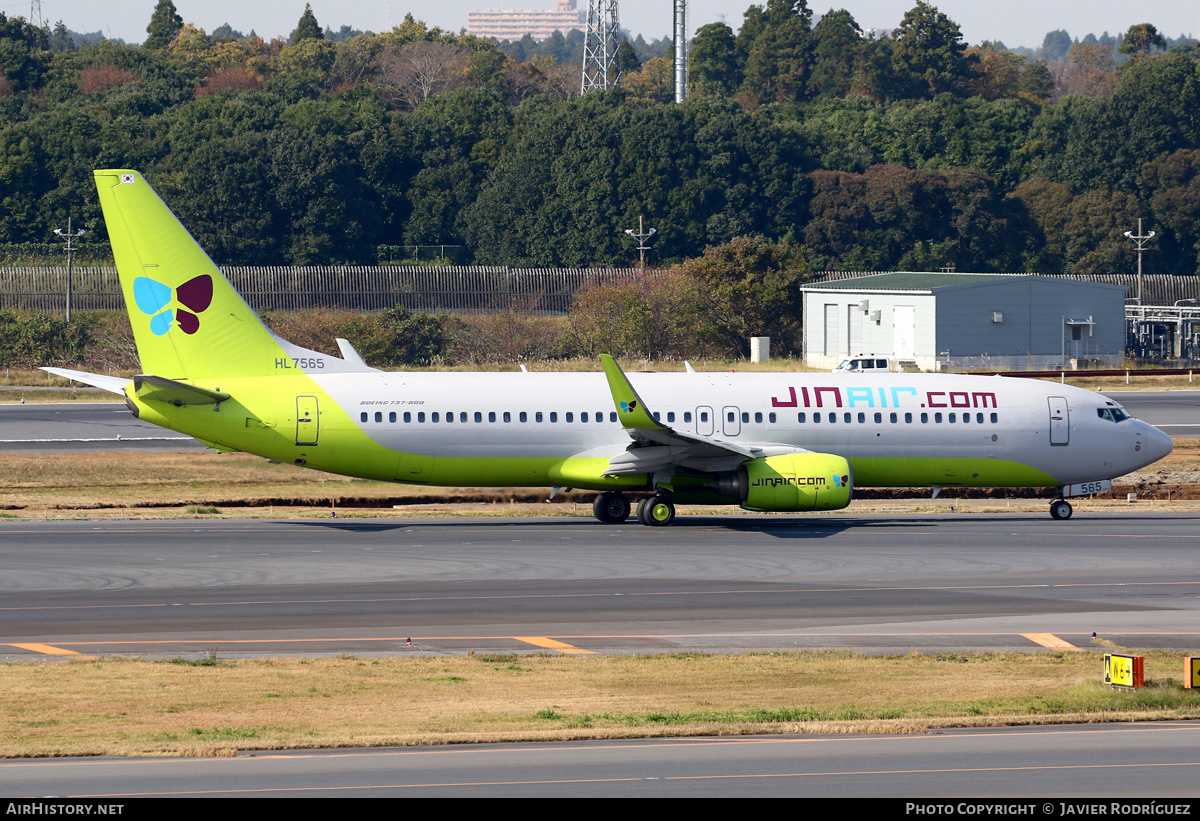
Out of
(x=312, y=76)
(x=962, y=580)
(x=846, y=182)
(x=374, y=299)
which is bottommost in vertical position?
(x=962, y=580)

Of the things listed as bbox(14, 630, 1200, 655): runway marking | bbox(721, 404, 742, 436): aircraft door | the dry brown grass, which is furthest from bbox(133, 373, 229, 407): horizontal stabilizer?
the dry brown grass

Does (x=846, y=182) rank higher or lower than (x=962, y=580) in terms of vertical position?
higher

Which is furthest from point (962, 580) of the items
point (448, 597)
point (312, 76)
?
point (312, 76)

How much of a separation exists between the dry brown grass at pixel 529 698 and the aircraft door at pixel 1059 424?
18.6m

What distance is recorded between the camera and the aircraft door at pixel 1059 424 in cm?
4269

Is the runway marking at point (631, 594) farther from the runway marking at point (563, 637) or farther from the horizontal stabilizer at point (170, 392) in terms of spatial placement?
the horizontal stabilizer at point (170, 392)

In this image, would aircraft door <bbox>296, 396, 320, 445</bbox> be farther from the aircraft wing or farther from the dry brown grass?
the dry brown grass

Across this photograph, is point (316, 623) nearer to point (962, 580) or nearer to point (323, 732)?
point (323, 732)

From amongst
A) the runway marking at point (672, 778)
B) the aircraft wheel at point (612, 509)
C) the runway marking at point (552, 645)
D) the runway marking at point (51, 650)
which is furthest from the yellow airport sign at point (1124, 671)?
the aircraft wheel at point (612, 509)

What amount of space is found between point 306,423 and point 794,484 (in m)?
13.4

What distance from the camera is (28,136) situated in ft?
415

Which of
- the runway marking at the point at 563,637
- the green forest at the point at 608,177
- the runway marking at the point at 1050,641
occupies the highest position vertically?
the green forest at the point at 608,177

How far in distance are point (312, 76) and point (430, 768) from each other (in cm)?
16601
